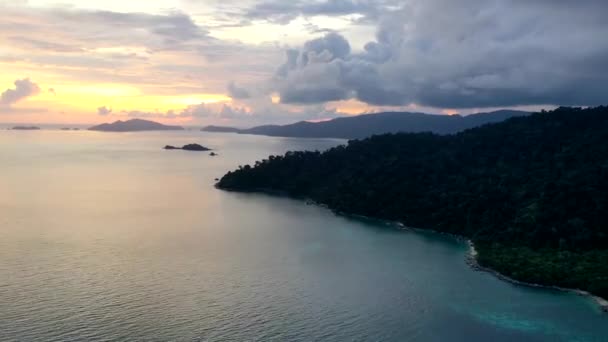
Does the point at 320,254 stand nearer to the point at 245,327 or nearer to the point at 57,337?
Result: the point at 245,327

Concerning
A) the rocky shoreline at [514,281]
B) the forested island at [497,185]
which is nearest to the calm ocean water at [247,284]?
the rocky shoreline at [514,281]

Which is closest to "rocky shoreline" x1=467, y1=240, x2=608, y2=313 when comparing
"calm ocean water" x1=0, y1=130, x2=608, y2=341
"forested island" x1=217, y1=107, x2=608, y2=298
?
"forested island" x1=217, y1=107, x2=608, y2=298

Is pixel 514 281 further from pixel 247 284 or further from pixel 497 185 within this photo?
pixel 497 185

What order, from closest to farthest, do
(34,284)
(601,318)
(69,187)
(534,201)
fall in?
(601,318) < (34,284) < (534,201) < (69,187)

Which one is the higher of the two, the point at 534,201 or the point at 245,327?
the point at 534,201

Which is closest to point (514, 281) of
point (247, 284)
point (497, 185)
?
point (247, 284)

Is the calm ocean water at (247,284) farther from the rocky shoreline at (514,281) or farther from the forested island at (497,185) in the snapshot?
the forested island at (497,185)

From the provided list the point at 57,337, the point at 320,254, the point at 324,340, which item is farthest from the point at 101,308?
the point at 320,254
